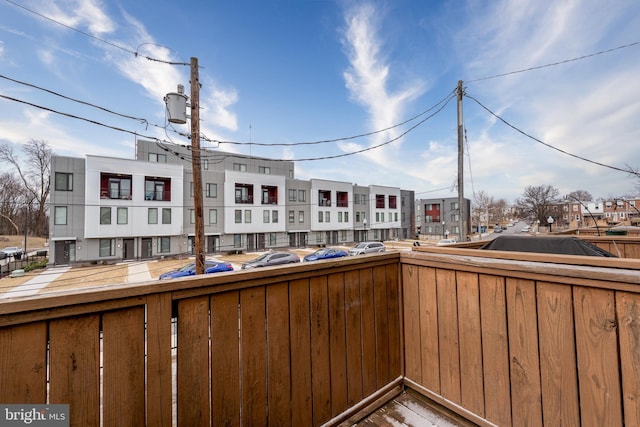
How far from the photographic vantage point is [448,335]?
1884mm

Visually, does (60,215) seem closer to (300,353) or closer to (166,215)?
Answer: (166,215)

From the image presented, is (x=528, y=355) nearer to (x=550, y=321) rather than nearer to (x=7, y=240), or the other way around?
(x=550, y=321)

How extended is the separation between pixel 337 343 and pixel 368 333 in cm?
34

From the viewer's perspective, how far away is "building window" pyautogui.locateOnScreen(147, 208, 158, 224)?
1808 cm

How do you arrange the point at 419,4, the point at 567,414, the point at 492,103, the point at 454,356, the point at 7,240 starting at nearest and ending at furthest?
the point at 567,414 → the point at 454,356 → the point at 419,4 → the point at 492,103 → the point at 7,240

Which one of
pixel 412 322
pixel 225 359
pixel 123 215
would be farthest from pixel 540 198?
pixel 123 215

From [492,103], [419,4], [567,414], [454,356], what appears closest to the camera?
[567,414]

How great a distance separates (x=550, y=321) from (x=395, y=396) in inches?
54.7

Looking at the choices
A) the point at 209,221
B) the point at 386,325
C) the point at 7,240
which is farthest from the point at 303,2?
the point at 7,240

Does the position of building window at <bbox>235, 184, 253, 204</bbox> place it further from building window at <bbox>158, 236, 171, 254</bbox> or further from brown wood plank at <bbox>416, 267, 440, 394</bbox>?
brown wood plank at <bbox>416, 267, 440, 394</bbox>

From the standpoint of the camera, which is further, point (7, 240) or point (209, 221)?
point (7, 240)

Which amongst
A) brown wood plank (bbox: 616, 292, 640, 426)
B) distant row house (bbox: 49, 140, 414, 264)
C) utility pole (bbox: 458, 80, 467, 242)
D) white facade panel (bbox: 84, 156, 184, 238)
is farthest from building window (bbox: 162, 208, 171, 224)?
brown wood plank (bbox: 616, 292, 640, 426)

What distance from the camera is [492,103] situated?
8273mm

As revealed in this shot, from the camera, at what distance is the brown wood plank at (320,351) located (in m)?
1.66
